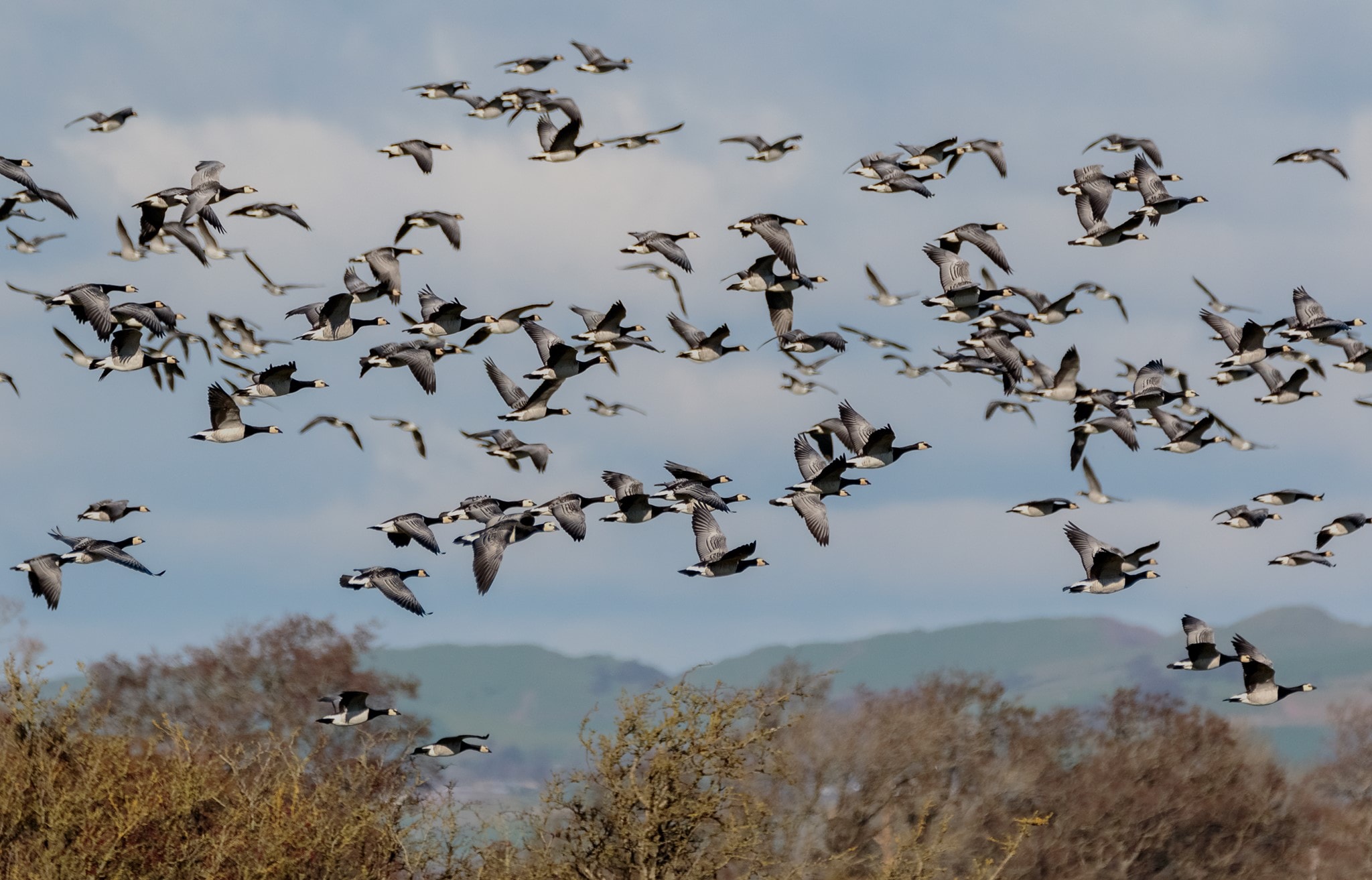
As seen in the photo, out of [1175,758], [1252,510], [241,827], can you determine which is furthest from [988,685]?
[241,827]

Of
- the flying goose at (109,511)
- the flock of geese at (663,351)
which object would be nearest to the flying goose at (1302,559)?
the flock of geese at (663,351)

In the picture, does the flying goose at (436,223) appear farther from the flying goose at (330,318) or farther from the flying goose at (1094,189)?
the flying goose at (1094,189)

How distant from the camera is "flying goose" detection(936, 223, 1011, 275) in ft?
111

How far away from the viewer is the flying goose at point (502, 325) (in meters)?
34.7

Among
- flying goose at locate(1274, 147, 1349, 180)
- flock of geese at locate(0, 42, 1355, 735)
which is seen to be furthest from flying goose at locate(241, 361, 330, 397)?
flying goose at locate(1274, 147, 1349, 180)

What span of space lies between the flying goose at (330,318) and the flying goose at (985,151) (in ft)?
43.6

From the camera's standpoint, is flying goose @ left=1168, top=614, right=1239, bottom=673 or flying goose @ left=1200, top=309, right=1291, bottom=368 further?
flying goose @ left=1200, top=309, right=1291, bottom=368

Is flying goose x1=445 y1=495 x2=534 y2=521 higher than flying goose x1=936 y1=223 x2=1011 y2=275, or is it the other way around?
flying goose x1=936 y1=223 x2=1011 y2=275

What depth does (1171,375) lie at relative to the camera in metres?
40.6

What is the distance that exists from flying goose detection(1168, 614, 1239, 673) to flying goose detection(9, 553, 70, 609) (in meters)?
18.0

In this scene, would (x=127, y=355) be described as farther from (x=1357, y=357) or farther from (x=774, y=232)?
(x=1357, y=357)

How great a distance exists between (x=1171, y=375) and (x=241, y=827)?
75.8 ft

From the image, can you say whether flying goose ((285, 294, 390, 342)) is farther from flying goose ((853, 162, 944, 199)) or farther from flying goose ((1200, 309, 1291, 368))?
flying goose ((1200, 309, 1291, 368))

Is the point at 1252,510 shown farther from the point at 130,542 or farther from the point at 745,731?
the point at 130,542
